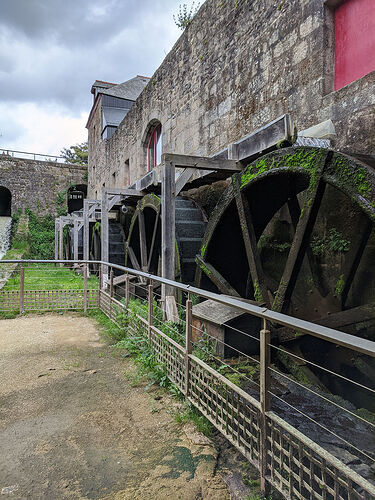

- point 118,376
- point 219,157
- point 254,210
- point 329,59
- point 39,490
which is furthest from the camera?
point 219,157

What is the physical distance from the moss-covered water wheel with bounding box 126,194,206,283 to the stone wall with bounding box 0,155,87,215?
17.3 m

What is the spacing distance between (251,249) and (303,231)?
70 centimetres

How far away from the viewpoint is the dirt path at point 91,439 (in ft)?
5.37

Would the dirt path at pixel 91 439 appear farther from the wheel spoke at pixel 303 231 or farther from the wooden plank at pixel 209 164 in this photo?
the wooden plank at pixel 209 164

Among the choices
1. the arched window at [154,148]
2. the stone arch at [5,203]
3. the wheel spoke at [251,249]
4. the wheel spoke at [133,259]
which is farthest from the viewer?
the stone arch at [5,203]

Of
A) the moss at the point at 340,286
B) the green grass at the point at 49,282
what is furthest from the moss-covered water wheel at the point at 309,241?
the green grass at the point at 49,282

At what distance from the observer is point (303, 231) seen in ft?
10.0

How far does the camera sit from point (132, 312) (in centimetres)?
392

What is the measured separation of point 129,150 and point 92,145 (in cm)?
923

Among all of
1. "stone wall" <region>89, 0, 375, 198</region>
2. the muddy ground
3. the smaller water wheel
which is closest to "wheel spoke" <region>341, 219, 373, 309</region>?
"stone wall" <region>89, 0, 375, 198</region>

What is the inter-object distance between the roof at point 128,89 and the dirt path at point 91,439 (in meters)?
16.7

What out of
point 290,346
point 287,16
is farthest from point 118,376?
point 287,16

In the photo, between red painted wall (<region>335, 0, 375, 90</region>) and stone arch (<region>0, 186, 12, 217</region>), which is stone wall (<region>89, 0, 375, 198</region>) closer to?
red painted wall (<region>335, 0, 375, 90</region>)

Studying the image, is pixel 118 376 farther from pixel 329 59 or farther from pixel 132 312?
pixel 329 59
